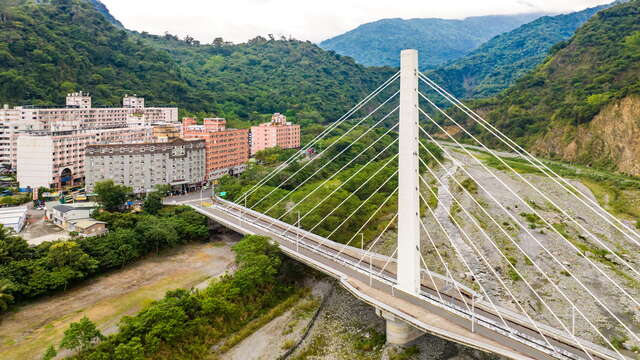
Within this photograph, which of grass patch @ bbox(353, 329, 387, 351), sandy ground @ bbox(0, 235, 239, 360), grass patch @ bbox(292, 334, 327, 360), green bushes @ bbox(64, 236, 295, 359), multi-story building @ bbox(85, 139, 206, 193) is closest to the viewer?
green bushes @ bbox(64, 236, 295, 359)

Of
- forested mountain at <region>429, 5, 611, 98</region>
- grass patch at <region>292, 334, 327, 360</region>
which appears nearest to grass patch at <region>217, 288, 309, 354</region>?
grass patch at <region>292, 334, 327, 360</region>

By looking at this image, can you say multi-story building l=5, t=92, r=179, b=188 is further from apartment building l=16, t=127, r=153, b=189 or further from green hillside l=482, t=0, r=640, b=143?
green hillside l=482, t=0, r=640, b=143

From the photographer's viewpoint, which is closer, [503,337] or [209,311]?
[503,337]

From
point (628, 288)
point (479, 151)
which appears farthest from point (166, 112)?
point (628, 288)

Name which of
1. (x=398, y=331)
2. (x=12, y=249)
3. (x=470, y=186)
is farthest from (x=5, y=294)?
(x=470, y=186)

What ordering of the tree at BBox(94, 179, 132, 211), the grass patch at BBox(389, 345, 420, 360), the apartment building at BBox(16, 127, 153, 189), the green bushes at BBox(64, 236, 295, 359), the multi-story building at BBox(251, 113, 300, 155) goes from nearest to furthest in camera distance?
the green bushes at BBox(64, 236, 295, 359) < the grass patch at BBox(389, 345, 420, 360) < the tree at BBox(94, 179, 132, 211) < the apartment building at BBox(16, 127, 153, 189) < the multi-story building at BBox(251, 113, 300, 155)

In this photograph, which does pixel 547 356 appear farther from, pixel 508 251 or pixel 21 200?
pixel 21 200

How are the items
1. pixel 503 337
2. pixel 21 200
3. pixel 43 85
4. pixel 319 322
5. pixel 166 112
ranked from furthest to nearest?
pixel 166 112, pixel 43 85, pixel 21 200, pixel 319 322, pixel 503 337
